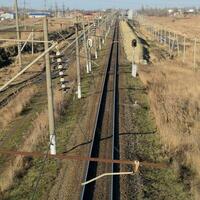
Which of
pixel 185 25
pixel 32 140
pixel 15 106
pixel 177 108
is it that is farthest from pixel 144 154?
pixel 185 25

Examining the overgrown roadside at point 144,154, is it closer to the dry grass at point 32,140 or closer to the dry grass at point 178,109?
the dry grass at point 178,109

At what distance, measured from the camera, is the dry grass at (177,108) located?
15578mm

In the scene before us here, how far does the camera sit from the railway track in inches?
477

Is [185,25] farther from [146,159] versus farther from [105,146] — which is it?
[146,159]

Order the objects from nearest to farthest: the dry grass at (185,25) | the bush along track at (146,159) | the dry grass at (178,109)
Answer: the bush along track at (146,159) < the dry grass at (178,109) < the dry grass at (185,25)

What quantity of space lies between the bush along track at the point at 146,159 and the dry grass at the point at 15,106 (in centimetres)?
503

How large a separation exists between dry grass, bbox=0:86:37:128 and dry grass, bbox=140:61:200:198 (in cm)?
628

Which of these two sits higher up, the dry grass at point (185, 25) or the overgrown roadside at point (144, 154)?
the overgrown roadside at point (144, 154)

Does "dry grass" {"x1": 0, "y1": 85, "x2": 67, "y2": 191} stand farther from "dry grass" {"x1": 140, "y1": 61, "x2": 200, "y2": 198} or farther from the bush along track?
"dry grass" {"x1": 140, "y1": 61, "x2": 200, "y2": 198}

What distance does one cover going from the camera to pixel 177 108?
71.5 ft

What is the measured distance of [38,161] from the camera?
14805 mm

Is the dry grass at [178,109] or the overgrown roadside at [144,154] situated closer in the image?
the overgrown roadside at [144,154]

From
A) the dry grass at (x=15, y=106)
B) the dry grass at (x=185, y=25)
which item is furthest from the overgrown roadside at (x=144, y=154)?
the dry grass at (x=185, y=25)

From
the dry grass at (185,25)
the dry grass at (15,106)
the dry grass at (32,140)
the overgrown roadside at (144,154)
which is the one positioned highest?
the dry grass at (32,140)
